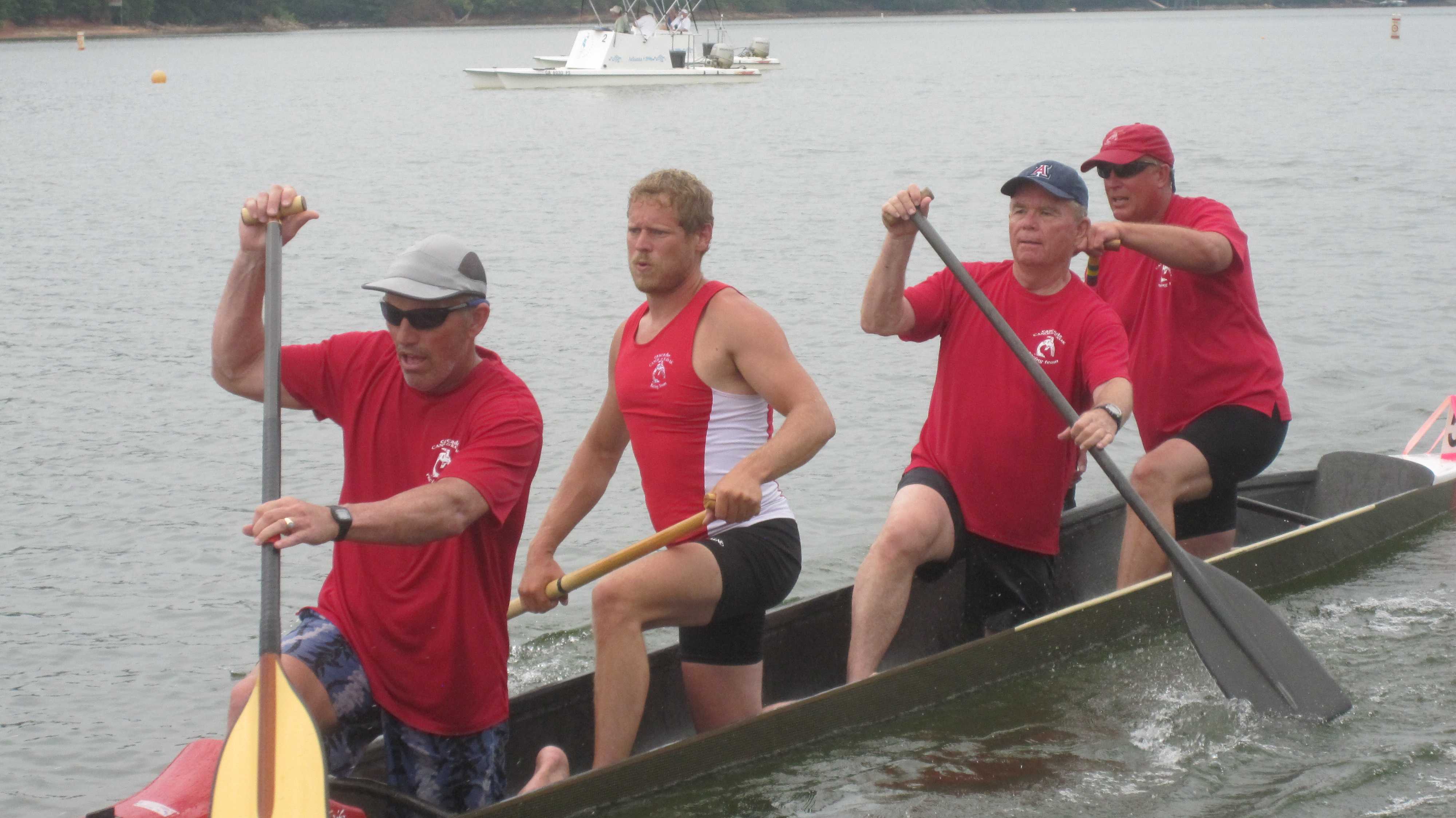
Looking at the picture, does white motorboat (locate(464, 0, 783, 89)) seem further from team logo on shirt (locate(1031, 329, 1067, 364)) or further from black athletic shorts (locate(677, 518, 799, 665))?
black athletic shorts (locate(677, 518, 799, 665))

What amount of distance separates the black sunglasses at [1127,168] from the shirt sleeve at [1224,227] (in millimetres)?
292

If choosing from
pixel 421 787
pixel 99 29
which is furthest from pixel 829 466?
pixel 99 29

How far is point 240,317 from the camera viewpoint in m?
4.31

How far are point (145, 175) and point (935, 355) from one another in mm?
18547

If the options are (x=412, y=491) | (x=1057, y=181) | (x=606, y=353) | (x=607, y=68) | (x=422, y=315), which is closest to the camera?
(x=412, y=491)

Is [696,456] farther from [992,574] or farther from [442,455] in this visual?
[992,574]

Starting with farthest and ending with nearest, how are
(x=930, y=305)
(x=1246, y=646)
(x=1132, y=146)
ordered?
(x=1132, y=146), (x=1246, y=646), (x=930, y=305)

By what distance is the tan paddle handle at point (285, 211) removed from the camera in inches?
167

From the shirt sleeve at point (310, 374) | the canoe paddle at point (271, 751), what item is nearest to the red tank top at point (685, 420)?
the shirt sleeve at point (310, 374)

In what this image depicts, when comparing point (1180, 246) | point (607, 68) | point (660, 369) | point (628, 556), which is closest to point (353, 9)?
point (607, 68)

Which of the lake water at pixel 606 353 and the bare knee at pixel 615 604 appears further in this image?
the lake water at pixel 606 353

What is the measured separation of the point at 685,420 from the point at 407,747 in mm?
1253

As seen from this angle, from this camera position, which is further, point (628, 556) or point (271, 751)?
point (628, 556)

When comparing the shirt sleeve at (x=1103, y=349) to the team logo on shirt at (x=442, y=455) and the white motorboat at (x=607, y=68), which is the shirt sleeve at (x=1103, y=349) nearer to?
the team logo on shirt at (x=442, y=455)
